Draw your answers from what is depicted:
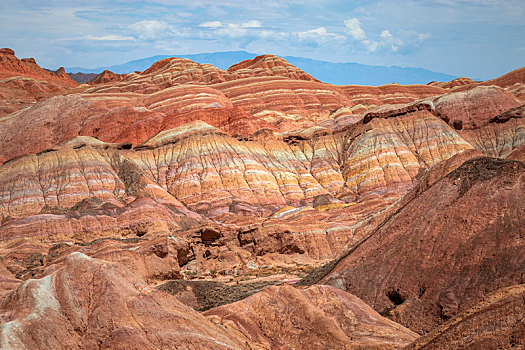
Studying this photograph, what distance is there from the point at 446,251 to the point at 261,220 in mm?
32205

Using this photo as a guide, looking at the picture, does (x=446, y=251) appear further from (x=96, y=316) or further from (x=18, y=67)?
(x=18, y=67)

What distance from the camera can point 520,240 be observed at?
2152cm

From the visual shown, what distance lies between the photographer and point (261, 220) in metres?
54.6

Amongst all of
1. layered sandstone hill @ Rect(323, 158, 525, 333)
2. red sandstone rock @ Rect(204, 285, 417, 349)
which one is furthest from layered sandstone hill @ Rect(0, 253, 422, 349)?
layered sandstone hill @ Rect(323, 158, 525, 333)

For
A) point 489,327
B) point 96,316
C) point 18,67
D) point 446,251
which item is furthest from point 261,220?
point 18,67

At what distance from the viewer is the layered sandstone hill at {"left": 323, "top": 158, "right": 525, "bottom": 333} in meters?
21.4

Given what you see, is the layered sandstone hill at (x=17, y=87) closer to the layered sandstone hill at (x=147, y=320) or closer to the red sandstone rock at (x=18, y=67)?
the red sandstone rock at (x=18, y=67)

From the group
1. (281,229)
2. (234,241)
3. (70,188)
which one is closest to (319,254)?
(281,229)

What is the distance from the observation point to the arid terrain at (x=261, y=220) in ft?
49.9

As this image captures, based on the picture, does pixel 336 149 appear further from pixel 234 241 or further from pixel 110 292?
pixel 110 292

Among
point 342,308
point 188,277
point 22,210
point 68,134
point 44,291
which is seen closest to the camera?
point 44,291

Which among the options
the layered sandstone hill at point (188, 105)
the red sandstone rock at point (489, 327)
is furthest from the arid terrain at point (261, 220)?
the layered sandstone hill at point (188, 105)

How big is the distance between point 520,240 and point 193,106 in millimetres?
93504

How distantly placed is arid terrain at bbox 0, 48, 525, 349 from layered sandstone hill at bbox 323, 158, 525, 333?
0.07 metres
